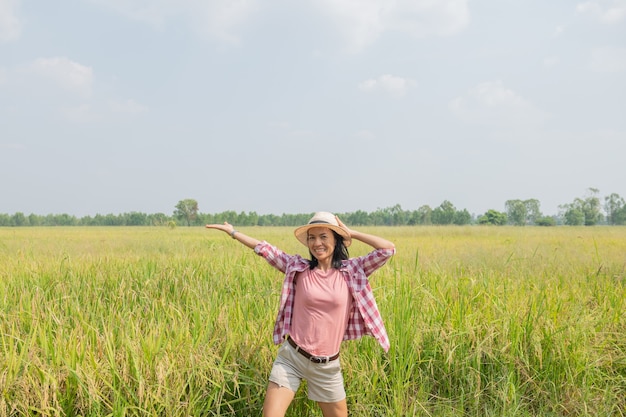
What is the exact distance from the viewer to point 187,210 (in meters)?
55.0

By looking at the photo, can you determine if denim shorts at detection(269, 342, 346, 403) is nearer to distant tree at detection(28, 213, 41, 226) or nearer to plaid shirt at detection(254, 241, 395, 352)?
plaid shirt at detection(254, 241, 395, 352)

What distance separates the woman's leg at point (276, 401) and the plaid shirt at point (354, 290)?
0.36 metres

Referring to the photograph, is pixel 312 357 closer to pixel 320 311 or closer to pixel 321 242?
pixel 320 311

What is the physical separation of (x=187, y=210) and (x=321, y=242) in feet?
177

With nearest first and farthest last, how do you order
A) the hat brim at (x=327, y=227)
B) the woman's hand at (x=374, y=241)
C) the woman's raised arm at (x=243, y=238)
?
the hat brim at (x=327, y=227) < the woman's hand at (x=374, y=241) < the woman's raised arm at (x=243, y=238)

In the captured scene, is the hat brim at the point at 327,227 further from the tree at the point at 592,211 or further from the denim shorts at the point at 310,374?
the tree at the point at 592,211

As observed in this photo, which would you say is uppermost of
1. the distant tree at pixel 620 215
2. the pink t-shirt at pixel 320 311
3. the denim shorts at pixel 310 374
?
the distant tree at pixel 620 215

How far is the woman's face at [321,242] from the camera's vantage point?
3.16 metres

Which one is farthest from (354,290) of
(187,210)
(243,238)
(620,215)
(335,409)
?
(620,215)

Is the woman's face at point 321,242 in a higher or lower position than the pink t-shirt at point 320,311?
higher

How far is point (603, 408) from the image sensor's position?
3.92 meters

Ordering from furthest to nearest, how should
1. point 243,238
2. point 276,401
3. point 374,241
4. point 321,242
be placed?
1. point 243,238
2. point 374,241
3. point 321,242
4. point 276,401

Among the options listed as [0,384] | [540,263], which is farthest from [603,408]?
[540,263]

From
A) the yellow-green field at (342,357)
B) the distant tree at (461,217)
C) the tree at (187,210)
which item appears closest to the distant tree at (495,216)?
the distant tree at (461,217)
